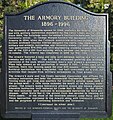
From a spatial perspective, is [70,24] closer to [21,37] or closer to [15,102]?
[21,37]

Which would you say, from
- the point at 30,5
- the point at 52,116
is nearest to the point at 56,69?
the point at 52,116

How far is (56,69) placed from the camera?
6.27 metres

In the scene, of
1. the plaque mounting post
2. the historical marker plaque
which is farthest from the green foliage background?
the plaque mounting post

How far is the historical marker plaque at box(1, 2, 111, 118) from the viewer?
247 inches

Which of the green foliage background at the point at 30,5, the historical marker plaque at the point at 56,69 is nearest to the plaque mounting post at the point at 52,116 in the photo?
the historical marker plaque at the point at 56,69

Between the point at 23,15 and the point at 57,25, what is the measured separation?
0.58m

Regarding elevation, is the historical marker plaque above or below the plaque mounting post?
above

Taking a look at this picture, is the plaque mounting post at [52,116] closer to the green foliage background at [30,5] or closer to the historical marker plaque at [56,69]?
the historical marker plaque at [56,69]

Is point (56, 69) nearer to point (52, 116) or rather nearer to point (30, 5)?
point (52, 116)

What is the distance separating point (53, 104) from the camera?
6297 mm

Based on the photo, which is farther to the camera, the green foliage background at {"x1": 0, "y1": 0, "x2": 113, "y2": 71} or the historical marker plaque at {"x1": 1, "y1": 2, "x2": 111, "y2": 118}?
the green foliage background at {"x1": 0, "y1": 0, "x2": 113, "y2": 71}

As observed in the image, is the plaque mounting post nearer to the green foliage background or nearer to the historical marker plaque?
the historical marker plaque

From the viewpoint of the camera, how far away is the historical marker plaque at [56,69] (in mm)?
6270

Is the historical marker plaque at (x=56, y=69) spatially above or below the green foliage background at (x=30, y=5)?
below
